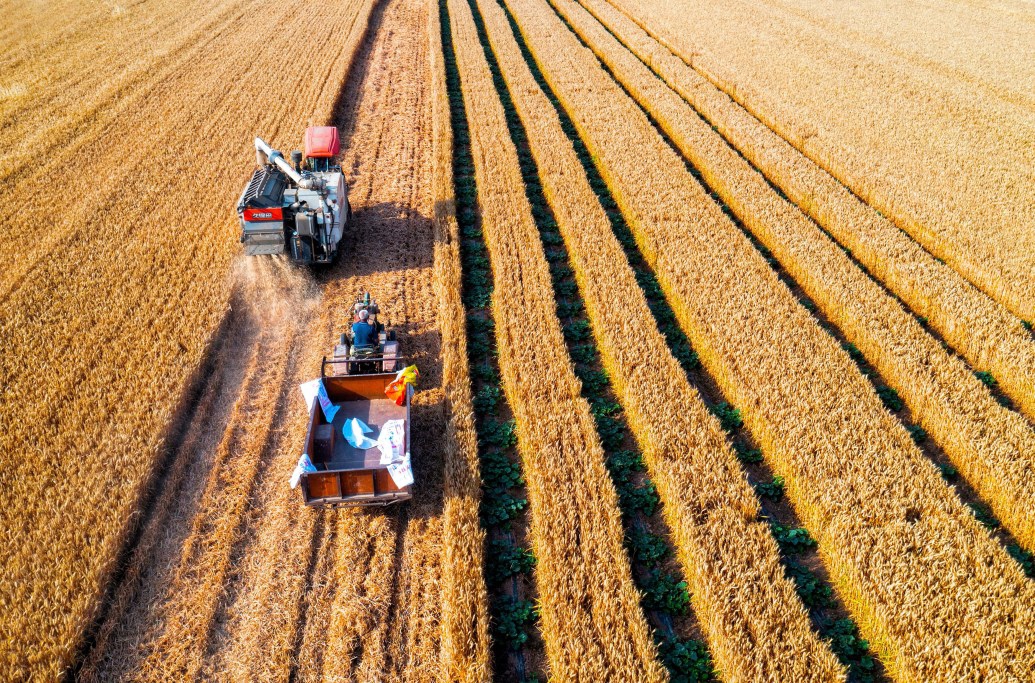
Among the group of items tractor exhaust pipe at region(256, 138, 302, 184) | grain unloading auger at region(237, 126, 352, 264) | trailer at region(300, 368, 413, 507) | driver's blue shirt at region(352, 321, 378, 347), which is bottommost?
trailer at region(300, 368, 413, 507)

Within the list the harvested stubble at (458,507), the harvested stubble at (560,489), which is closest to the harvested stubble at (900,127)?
the harvested stubble at (560,489)

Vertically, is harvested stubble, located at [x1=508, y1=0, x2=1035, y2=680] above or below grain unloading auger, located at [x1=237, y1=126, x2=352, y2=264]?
below

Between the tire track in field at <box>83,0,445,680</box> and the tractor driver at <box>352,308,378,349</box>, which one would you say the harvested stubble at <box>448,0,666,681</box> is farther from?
the tractor driver at <box>352,308,378,349</box>

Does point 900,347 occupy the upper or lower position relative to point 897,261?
lower

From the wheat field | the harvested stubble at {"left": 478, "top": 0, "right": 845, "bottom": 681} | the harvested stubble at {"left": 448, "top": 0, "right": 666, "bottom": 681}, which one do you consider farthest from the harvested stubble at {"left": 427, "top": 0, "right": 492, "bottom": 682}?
the harvested stubble at {"left": 478, "top": 0, "right": 845, "bottom": 681}

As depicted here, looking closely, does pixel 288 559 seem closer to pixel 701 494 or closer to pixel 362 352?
pixel 362 352

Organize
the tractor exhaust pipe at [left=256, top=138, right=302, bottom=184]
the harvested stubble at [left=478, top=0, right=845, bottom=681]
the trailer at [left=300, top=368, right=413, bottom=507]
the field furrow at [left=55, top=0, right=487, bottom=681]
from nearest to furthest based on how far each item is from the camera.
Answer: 1. the harvested stubble at [left=478, top=0, right=845, bottom=681]
2. the field furrow at [left=55, top=0, right=487, bottom=681]
3. the trailer at [left=300, top=368, right=413, bottom=507]
4. the tractor exhaust pipe at [left=256, top=138, right=302, bottom=184]

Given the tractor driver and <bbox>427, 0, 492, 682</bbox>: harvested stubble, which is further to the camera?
the tractor driver

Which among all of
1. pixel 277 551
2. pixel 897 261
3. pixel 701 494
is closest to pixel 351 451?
pixel 277 551
